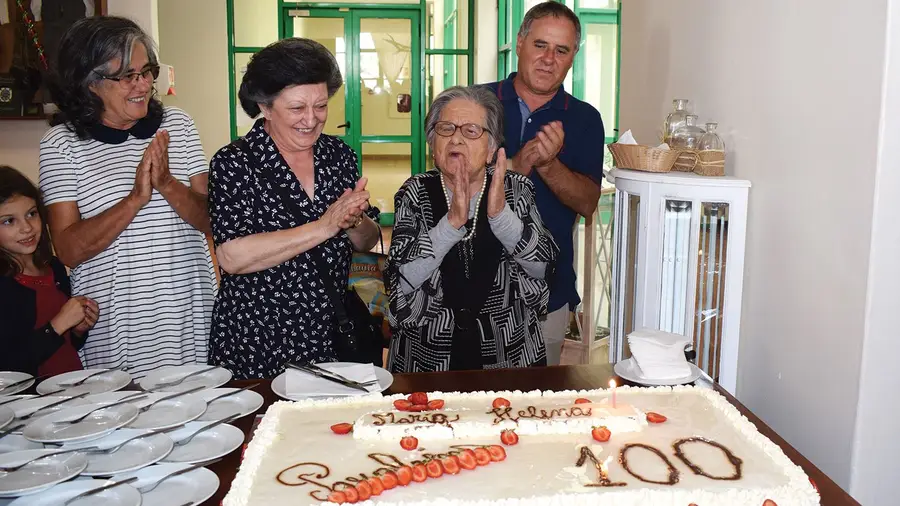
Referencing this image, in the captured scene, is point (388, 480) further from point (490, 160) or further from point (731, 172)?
point (731, 172)

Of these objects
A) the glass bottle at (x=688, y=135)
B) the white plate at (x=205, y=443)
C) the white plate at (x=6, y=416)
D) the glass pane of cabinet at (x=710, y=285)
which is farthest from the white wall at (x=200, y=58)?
the white plate at (x=205, y=443)

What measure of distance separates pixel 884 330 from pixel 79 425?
1711 millimetres

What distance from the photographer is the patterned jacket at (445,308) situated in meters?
2.10

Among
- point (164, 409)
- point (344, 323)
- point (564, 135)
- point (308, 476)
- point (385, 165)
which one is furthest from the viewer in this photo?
point (385, 165)

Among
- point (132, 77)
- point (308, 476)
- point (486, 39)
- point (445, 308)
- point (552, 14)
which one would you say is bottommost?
point (308, 476)

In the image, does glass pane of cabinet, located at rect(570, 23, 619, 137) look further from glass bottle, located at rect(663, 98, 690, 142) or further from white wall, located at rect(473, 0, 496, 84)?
glass bottle, located at rect(663, 98, 690, 142)

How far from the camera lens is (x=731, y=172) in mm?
2367

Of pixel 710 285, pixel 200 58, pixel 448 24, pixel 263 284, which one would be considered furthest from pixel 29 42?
pixel 448 24

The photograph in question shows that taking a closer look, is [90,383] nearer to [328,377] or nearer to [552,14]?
[328,377]

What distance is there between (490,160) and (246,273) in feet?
2.48

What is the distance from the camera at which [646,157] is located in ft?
7.80

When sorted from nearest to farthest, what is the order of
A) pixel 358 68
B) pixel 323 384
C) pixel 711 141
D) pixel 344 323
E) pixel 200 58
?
pixel 323 384
pixel 344 323
pixel 711 141
pixel 200 58
pixel 358 68

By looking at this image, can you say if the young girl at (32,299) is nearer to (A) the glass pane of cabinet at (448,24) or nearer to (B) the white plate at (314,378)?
(B) the white plate at (314,378)

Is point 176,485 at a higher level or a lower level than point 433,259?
lower
